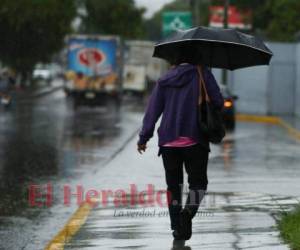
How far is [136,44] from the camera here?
199 feet

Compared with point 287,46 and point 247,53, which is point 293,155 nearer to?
point 247,53

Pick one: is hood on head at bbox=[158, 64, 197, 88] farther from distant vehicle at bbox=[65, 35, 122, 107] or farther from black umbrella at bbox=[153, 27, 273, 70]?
distant vehicle at bbox=[65, 35, 122, 107]

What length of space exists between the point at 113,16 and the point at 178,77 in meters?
74.7

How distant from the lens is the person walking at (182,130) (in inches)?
339

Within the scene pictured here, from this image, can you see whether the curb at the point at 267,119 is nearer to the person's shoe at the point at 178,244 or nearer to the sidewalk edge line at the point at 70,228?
the sidewalk edge line at the point at 70,228

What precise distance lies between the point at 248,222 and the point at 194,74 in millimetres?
1927

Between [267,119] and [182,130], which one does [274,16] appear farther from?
[182,130]

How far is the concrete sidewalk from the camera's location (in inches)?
346

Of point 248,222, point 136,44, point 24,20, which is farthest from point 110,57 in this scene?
point 248,222

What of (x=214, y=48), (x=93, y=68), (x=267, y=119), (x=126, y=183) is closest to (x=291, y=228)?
(x=214, y=48)

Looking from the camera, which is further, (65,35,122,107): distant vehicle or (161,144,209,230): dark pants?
(65,35,122,107): distant vehicle

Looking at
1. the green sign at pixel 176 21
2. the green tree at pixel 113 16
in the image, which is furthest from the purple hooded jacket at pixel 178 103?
the green tree at pixel 113 16

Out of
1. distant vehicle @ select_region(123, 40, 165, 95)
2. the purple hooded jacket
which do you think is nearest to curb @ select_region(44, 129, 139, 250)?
the purple hooded jacket

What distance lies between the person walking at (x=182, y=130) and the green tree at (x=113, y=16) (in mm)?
70892
